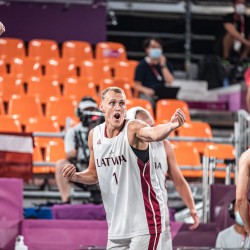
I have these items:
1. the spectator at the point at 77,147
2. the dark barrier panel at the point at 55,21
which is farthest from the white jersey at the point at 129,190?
the dark barrier panel at the point at 55,21

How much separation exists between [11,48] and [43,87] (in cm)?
177

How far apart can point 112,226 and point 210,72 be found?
1015cm

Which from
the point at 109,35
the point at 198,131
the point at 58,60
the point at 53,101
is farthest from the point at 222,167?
the point at 109,35

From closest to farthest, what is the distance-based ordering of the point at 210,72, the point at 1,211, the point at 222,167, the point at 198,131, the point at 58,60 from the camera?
1. the point at 1,211
2. the point at 222,167
3. the point at 198,131
4. the point at 58,60
5. the point at 210,72

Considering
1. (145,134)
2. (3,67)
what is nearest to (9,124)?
(3,67)

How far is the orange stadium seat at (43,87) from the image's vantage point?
640 inches

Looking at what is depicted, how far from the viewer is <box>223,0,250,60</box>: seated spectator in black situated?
18.8m

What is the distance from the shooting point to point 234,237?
11.0 metres

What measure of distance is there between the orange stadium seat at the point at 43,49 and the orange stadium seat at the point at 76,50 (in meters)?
0.23

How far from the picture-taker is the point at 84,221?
442 inches

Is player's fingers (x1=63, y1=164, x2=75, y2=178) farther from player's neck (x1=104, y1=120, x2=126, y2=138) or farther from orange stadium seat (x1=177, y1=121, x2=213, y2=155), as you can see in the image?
orange stadium seat (x1=177, y1=121, x2=213, y2=155)

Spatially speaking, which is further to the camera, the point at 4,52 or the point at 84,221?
the point at 4,52

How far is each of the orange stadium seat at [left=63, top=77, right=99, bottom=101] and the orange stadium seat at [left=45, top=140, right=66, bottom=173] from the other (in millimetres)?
2121

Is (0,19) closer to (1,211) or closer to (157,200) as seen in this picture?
(1,211)
